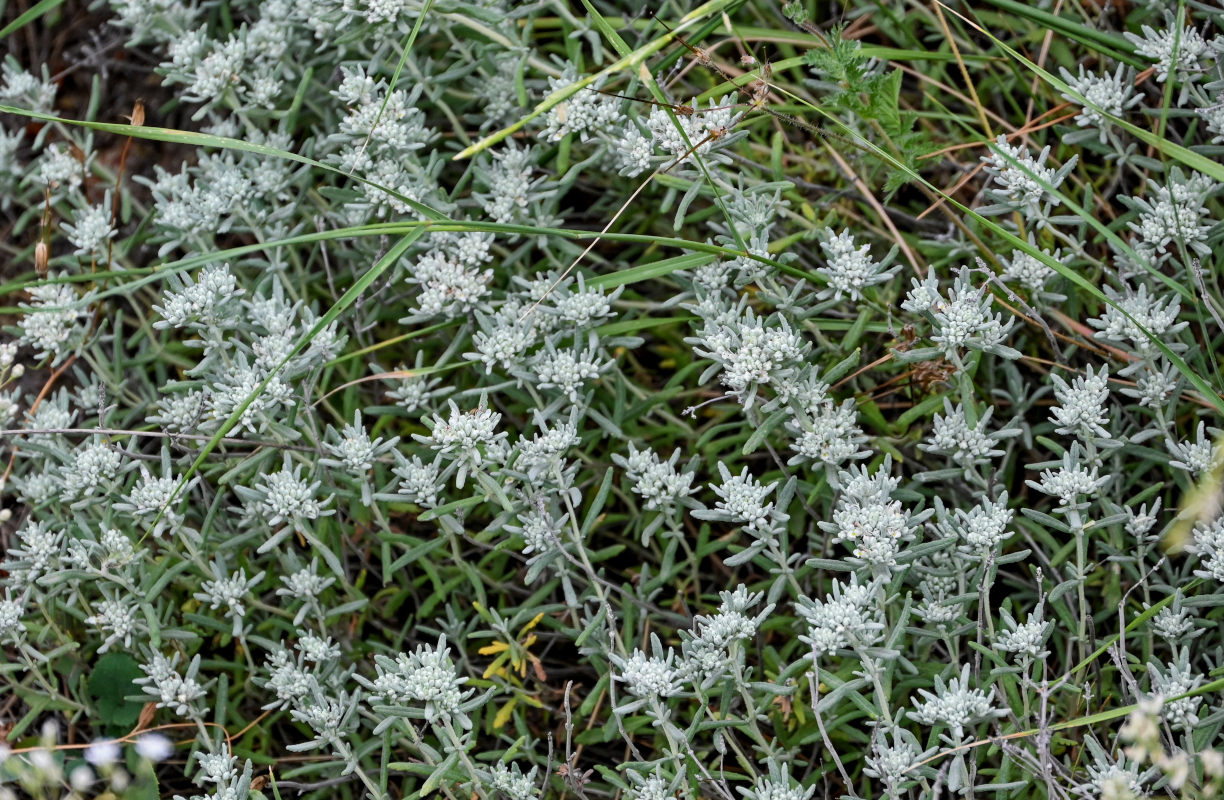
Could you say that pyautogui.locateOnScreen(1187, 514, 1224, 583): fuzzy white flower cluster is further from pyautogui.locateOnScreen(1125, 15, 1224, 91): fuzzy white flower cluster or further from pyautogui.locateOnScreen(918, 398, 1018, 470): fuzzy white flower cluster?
pyautogui.locateOnScreen(1125, 15, 1224, 91): fuzzy white flower cluster

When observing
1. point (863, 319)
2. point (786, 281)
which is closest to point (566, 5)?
point (786, 281)

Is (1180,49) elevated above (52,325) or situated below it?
above

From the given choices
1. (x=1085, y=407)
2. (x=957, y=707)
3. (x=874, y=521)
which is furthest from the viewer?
(x=1085, y=407)

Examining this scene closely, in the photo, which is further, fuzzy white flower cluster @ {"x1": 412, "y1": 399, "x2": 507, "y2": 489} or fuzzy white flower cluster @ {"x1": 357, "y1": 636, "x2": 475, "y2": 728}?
fuzzy white flower cluster @ {"x1": 412, "y1": 399, "x2": 507, "y2": 489}

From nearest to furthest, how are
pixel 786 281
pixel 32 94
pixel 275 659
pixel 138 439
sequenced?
pixel 275 659 → pixel 786 281 → pixel 138 439 → pixel 32 94

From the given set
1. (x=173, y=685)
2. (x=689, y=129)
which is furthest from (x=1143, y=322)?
(x=173, y=685)

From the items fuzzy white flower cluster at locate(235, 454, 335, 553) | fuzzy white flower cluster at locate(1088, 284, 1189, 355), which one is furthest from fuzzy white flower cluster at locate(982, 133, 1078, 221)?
fuzzy white flower cluster at locate(235, 454, 335, 553)

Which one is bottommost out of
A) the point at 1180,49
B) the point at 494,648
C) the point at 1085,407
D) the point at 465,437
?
the point at 494,648

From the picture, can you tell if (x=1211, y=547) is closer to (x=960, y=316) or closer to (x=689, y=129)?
(x=960, y=316)

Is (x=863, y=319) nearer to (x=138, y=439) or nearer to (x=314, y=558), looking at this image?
(x=314, y=558)

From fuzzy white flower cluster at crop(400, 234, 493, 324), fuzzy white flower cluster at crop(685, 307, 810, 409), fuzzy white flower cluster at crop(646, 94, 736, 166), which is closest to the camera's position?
fuzzy white flower cluster at crop(685, 307, 810, 409)

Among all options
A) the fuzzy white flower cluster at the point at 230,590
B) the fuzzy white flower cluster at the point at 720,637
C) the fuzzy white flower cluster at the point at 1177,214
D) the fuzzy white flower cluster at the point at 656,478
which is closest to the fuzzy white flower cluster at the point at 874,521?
the fuzzy white flower cluster at the point at 720,637
